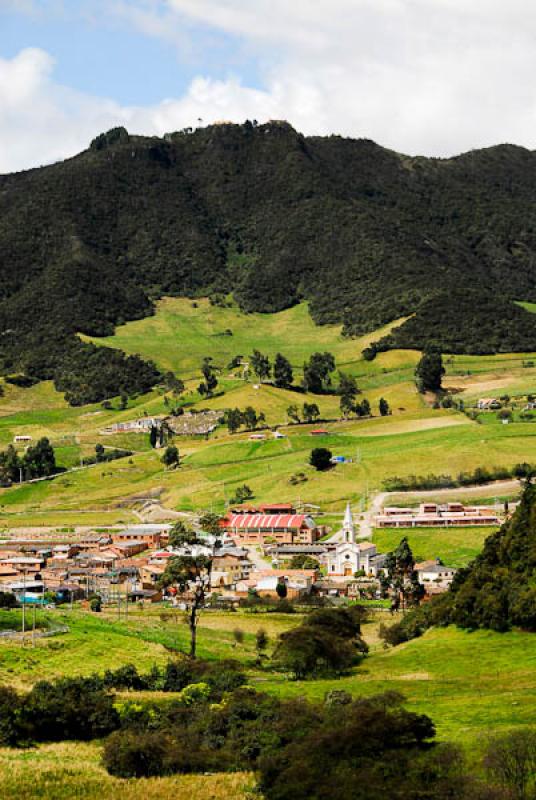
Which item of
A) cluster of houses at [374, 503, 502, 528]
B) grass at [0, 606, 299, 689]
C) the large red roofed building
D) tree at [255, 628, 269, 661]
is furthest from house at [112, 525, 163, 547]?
tree at [255, 628, 269, 661]

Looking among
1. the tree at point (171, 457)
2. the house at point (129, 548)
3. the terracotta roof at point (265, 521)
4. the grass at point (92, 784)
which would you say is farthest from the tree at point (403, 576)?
the tree at point (171, 457)

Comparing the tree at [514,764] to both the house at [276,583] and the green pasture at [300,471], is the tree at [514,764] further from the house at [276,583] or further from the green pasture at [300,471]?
the green pasture at [300,471]

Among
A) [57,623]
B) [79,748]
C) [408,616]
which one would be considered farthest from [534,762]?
[408,616]

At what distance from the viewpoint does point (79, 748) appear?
53438 mm

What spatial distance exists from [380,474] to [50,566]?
182 feet

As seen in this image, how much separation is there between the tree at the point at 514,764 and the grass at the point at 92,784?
8958 mm

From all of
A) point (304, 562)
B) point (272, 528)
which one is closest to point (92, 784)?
point (304, 562)

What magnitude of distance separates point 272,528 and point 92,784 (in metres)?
107

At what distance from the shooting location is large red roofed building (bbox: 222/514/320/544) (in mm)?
150500

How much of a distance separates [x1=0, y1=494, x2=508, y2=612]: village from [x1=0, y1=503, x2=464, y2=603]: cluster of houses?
0.11 metres

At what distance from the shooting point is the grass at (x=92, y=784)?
4509 centimetres

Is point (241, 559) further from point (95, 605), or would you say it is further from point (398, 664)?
point (398, 664)

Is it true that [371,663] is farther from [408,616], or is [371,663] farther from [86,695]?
[86,695]

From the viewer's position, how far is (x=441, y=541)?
13600 cm
